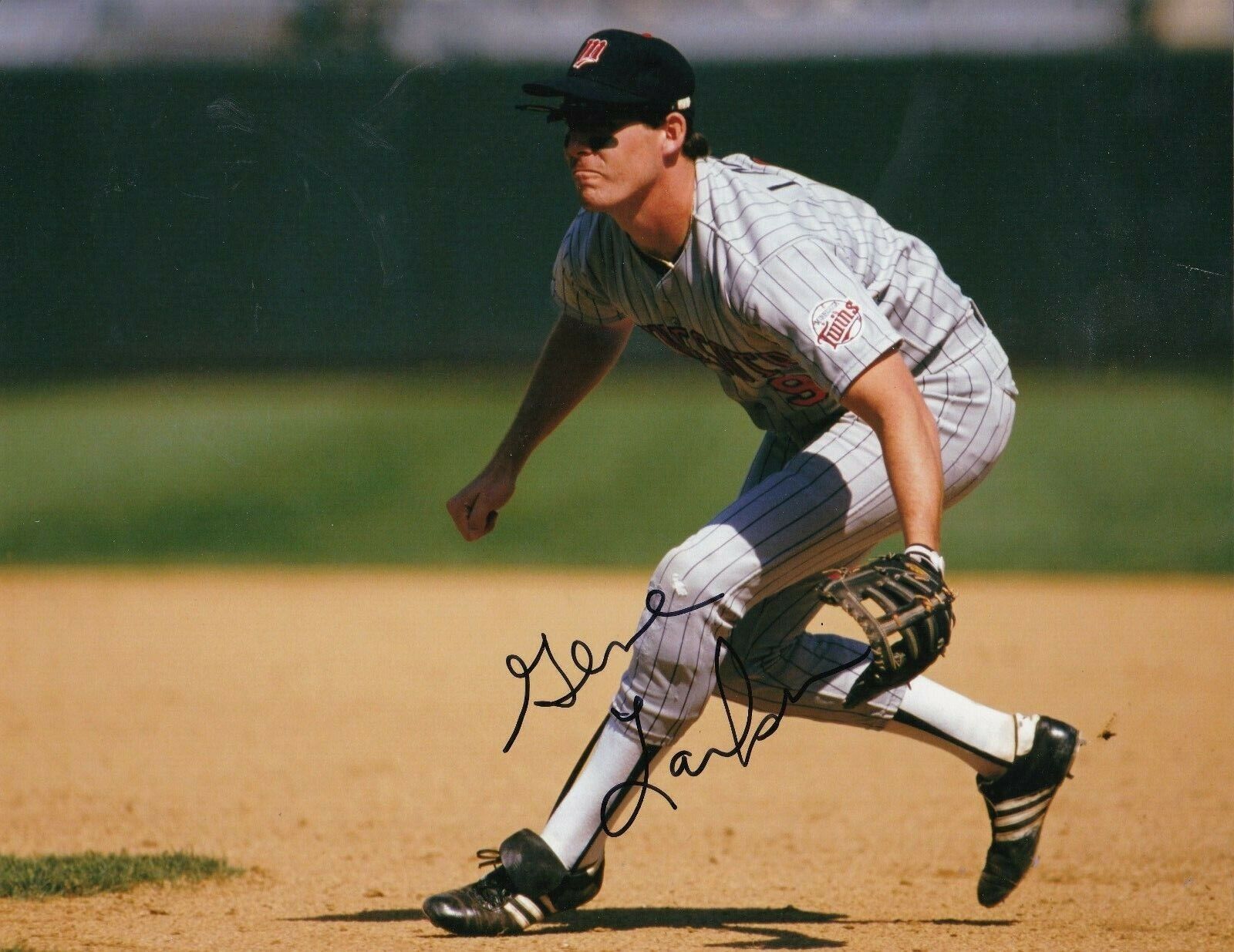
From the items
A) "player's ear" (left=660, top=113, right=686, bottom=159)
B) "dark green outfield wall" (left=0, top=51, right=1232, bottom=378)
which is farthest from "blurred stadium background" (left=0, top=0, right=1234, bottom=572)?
"player's ear" (left=660, top=113, right=686, bottom=159)

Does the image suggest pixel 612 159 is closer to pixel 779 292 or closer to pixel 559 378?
pixel 779 292

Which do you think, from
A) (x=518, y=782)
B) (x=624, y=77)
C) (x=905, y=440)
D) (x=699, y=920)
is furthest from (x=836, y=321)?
(x=518, y=782)

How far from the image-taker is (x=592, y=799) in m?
2.26

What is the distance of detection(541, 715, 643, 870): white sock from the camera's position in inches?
88.8

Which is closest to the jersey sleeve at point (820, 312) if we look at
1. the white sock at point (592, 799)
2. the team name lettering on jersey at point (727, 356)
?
the team name lettering on jersey at point (727, 356)

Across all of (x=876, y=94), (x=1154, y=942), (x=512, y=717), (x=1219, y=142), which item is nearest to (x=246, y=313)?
(x=876, y=94)

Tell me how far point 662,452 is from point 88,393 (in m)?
5.14

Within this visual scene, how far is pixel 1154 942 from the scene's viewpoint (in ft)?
7.81

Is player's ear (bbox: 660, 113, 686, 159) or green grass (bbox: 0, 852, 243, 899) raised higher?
player's ear (bbox: 660, 113, 686, 159)

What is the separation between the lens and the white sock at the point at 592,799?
7.40 ft

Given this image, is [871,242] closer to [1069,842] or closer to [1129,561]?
[1069,842]

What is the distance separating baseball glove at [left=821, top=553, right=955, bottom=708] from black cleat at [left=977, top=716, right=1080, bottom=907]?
694mm

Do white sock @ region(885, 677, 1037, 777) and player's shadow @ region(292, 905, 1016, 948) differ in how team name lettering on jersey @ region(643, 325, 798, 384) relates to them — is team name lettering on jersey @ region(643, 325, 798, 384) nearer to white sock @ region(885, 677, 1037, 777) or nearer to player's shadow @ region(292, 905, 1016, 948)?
white sock @ region(885, 677, 1037, 777)
